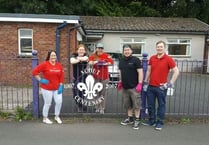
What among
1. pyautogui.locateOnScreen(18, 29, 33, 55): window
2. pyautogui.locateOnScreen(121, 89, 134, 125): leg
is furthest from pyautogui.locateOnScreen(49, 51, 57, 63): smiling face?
pyautogui.locateOnScreen(18, 29, 33, 55): window

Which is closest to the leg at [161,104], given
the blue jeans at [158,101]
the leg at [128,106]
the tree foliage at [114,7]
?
the blue jeans at [158,101]

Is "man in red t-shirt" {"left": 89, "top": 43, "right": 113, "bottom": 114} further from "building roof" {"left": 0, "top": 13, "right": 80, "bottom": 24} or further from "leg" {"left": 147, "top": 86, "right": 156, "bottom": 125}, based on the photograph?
"building roof" {"left": 0, "top": 13, "right": 80, "bottom": 24}

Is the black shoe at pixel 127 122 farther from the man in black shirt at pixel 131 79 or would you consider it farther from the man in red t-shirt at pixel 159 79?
the man in red t-shirt at pixel 159 79

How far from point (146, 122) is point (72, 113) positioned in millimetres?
1718

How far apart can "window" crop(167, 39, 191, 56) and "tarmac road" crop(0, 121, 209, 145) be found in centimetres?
1717

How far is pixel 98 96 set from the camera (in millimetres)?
7039

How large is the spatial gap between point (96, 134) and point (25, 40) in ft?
28.3

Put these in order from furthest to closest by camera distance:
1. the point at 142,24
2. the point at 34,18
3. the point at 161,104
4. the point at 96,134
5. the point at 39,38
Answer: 1. the point at 142,24
2. the point at 39,38
3. the point at 34,18
4. the point at 161,104
5. the point at 96,134

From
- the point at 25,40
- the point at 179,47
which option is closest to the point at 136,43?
the point at 179,47

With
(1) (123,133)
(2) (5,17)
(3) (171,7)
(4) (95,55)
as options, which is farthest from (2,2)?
(1) (123,133)

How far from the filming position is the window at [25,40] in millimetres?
13344

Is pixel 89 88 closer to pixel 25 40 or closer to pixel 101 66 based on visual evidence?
pixel 101 66

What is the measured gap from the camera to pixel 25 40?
1341 cm

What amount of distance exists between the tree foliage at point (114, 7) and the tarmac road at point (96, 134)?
66.4ft
